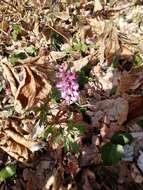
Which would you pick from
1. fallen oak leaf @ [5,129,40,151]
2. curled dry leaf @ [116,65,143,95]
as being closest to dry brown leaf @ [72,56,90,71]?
curled dry leaf @ [116,65,143,95]

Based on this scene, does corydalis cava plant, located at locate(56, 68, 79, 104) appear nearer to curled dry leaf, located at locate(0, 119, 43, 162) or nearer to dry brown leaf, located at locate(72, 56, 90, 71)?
curled dry leaf, located at locate(0, 119, 43, 162)

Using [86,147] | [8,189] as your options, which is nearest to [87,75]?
[86,147]

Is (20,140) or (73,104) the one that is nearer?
(20,140)

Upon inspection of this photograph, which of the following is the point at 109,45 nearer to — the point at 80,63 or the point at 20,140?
the point at 80,63

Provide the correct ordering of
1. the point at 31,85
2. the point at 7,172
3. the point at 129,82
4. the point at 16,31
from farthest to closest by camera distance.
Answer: the point at 16,31 → the point at 129,82 → the point at 7,172 → the point at 31,85

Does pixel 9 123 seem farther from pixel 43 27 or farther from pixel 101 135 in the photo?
pixel 43 27

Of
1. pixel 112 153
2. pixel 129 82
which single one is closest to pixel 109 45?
pixel 129 82
